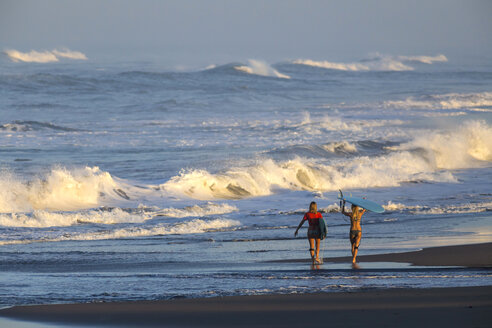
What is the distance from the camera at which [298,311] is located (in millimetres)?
7039

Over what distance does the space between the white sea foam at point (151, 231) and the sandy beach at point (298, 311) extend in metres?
5.52

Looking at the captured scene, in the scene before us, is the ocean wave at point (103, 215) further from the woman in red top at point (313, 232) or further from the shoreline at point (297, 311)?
the shoreline at point (297, 311)

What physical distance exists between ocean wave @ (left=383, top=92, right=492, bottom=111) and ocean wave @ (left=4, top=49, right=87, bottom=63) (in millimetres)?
44936

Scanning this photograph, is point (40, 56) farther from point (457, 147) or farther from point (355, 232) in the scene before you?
point (355, 232)

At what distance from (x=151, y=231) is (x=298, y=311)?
6.97 meters

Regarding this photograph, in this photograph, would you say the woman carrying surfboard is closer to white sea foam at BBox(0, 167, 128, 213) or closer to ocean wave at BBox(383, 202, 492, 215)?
ocean wave at BBox(383, 202, 492, 215)

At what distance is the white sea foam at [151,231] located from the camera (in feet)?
42.2

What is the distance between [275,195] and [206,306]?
474 inches

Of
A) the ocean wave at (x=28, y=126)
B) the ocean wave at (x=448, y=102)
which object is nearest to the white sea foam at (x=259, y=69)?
the ocean wave at (x=448, y=102)

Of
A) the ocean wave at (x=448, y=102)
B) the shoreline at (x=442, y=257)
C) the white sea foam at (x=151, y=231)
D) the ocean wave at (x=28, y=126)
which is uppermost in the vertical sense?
the ocean wave at (x=448, y=102)

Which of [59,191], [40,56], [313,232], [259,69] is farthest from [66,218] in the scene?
[40,56]

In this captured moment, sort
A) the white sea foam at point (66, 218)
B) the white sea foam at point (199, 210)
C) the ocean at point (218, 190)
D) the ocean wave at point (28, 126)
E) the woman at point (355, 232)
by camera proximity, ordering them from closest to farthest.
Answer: the ocean at point (218, 190), the woman at point (355, 232), the white sea foam at point (66, 218), the white sea foam at point (199, 210), the ocean wave at point (28, 126)

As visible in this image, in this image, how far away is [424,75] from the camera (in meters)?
79.6

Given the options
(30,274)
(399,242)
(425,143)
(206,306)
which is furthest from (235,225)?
(425,143)
